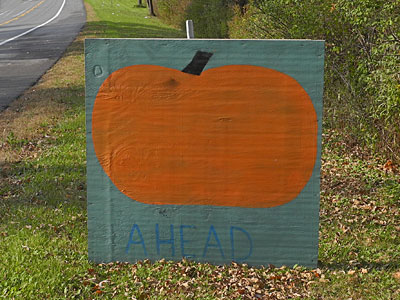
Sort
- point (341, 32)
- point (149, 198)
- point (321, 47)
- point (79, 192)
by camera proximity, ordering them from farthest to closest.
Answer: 1. point (341, 32)
2. point (79, 192)
3. point (149, 198)
4. point (321, 47)

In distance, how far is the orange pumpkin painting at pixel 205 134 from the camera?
3977 millimetres

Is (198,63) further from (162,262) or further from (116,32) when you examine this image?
(116,32)

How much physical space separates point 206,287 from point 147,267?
51cm

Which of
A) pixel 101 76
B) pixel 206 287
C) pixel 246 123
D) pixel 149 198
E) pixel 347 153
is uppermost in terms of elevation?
pixel 101 76

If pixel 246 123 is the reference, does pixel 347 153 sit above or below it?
below

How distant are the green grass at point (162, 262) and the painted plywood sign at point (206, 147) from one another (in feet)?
0.77

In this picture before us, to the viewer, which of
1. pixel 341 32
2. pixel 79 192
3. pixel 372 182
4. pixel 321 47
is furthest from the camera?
pixel 341 32

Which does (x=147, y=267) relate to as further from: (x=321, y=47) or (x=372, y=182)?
(x=372, y=182)

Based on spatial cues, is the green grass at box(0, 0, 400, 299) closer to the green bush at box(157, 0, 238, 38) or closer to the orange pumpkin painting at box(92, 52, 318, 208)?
the orange pumpkin painting at box(92, 52, 318, 208)

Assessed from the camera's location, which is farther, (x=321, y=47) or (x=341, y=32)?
(x=341, y=32)

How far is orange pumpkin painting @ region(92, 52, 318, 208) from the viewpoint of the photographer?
13.0 ft

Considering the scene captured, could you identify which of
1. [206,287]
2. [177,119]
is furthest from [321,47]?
[206,287]

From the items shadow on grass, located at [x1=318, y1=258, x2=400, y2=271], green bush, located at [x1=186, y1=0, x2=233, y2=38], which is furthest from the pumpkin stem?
green bush, located at [x1=186, y1=0, x2=233, y2=38]

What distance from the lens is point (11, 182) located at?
6.41 metres
